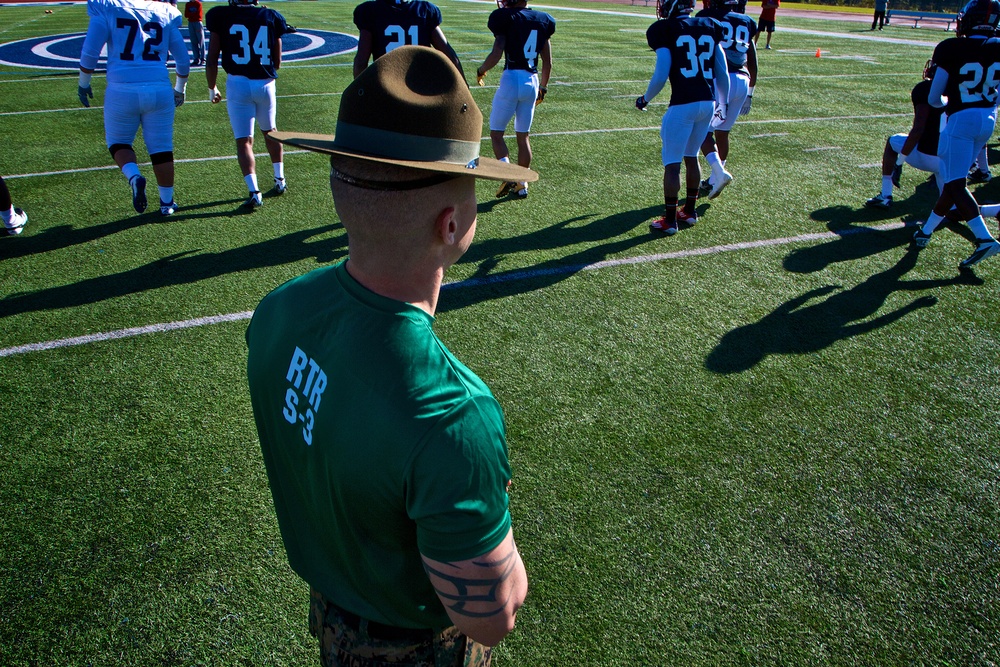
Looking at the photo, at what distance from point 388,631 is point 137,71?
686 centimetres

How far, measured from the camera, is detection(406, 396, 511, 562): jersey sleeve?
50.2 inches

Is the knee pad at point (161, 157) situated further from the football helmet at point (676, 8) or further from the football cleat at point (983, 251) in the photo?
the football cleat at point (983, 251)

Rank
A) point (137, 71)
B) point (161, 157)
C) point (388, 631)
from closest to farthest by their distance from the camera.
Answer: point (388, 631) → point (137, 71) → point (161, 157)

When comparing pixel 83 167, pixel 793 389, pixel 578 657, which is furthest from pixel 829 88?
pixel 578 657

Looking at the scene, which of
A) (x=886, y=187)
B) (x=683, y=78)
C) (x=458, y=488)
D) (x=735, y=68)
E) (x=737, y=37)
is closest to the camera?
(x=458, y=488)

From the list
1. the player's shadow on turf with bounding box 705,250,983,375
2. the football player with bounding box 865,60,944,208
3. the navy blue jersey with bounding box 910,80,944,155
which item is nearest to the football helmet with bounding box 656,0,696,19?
the football player with bounding box 865,60,944,208

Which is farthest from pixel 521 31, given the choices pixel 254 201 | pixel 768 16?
pixel 768 16

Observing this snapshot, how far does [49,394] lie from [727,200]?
7011 millimetres

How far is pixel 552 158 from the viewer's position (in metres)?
9.59

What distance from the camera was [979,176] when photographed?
8.94 m

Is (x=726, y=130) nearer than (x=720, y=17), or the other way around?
(x=720, y=17)

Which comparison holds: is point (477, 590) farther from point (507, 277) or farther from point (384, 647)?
point (507, 277)

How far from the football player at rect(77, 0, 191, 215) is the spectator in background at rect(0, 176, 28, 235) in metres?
1.05

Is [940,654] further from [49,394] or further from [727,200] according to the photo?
[727,200]
